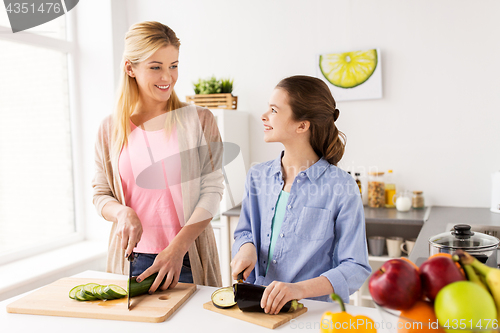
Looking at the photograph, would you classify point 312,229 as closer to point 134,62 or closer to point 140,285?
point 140,285

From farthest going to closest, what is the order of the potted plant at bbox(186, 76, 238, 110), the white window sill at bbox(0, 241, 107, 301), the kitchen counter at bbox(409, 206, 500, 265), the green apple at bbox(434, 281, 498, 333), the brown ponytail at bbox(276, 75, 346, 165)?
the potted plant at bbox(186, 76, 238, 110), the white window sill at bbox(0, 241, 107, 301), the kitchen counter at bbox(409, 206, 500, 265), the brown ponytail at bbox(276, 75, 346, 165), the green apple at bbox(434, 281, 498, 333)

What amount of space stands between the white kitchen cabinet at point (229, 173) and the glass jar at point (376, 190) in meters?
0.85

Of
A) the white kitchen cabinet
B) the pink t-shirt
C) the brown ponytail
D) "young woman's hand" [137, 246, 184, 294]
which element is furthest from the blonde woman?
the white kitchen cabinet

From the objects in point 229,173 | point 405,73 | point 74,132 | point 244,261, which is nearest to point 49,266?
point 74,132

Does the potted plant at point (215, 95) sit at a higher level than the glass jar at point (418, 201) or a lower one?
higher

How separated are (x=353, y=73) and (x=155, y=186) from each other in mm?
1699

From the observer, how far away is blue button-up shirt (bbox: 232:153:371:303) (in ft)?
3.71

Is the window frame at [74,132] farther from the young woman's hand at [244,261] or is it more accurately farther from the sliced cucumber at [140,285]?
the young woman's hand at [244,261]

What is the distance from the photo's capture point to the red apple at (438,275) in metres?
0.57

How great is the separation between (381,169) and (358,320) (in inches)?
83.1

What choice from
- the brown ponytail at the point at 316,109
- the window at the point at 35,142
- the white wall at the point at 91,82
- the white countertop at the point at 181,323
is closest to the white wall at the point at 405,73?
the white wall at the point at 91,82

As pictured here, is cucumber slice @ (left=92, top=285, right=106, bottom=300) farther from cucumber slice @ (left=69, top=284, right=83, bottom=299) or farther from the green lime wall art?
the green lime wall art

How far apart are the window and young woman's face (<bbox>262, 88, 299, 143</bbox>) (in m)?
1.88

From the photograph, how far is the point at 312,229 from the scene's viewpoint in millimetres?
1213
